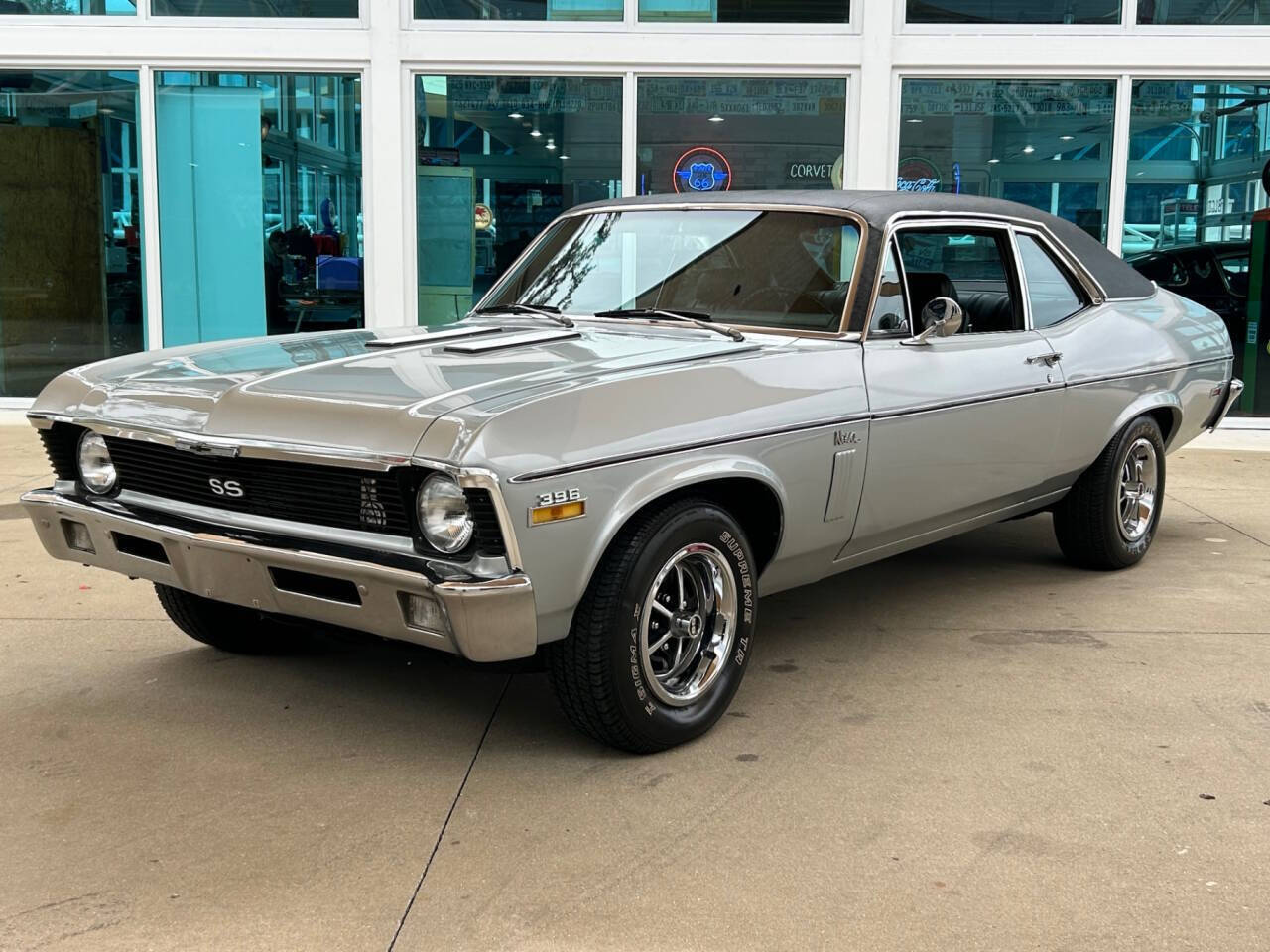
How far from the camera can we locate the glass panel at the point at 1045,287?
527 centimetres

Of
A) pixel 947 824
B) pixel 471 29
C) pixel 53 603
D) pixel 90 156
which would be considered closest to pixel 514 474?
pixel 947 824

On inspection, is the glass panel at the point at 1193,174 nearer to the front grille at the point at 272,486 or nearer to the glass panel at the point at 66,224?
the glass panel at the point at 66,224

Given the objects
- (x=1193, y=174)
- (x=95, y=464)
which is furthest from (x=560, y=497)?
(x=1193, y=174)

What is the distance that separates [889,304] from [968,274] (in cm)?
144

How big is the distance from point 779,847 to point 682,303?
2071 mm

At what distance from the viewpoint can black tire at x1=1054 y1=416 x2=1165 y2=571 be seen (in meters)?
5.55

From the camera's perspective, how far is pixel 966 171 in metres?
10.4

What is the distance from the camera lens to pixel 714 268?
182 inches

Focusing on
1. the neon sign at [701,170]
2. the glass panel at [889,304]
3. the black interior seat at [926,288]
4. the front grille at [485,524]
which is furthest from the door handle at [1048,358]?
the neon sign at [701,170]

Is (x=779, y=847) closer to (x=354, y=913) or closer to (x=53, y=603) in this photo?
(x=354, y=913)

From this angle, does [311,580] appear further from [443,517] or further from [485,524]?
[485,524]

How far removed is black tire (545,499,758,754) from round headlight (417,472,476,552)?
39cm

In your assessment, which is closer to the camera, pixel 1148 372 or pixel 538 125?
pixel 1148 372

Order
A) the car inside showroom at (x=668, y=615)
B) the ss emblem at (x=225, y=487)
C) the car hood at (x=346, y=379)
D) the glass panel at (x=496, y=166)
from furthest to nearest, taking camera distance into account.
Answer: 1. the glass panel at (x=496, y=166)
2. the ss emblem at (x=225, y=487)
3. the car hood at (x=346, y=379)
4. the car inside showroom at (x=668, y=615)
